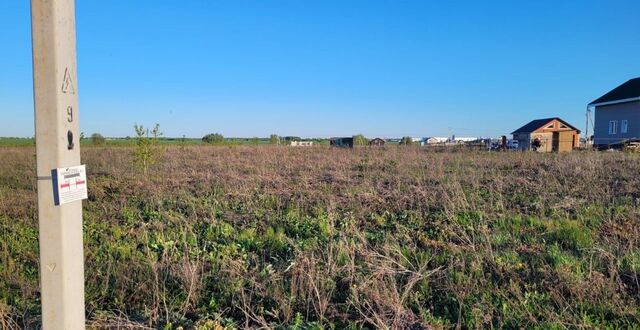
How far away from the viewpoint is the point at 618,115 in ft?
100

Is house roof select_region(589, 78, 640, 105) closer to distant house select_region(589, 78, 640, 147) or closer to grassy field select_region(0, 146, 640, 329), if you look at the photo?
distant house select_region(589, 78, 640, 147)

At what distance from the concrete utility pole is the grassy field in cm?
78

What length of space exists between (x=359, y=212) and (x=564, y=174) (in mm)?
7311

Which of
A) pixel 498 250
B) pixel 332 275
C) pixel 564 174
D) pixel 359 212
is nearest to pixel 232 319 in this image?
pixel 332 275

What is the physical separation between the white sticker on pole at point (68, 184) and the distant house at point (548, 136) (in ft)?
99.0

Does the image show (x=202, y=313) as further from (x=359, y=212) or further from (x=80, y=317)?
(x=359, y=212)

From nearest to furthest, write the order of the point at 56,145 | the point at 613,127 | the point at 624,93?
the point at 56,145, the point at 624,93, the point at 613,127

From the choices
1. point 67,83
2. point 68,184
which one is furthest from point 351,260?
point 67,83

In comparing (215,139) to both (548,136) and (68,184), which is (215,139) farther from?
(68,184)

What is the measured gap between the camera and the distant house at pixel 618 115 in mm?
28547

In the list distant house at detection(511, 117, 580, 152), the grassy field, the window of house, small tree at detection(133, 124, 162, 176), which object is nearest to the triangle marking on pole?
the grassy field

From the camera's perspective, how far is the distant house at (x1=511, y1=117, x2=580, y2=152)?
28922 mm

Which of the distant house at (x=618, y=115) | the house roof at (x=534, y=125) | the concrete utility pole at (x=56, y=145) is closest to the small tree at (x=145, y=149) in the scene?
the concrete utility pole at (x=56, y=145)

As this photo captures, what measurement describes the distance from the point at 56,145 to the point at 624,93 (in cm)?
3905
